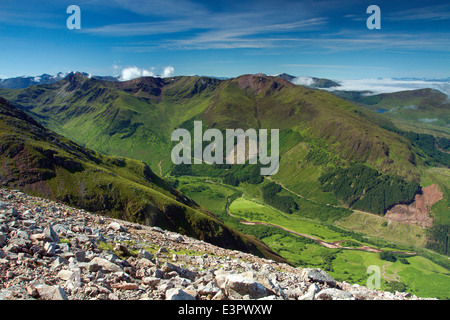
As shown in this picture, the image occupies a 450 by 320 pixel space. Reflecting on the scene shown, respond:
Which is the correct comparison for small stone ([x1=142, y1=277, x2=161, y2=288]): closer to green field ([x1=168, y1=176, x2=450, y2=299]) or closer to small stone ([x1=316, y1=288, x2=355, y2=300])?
small stone ([x1=316, y1=288, x2=355, y2=300])

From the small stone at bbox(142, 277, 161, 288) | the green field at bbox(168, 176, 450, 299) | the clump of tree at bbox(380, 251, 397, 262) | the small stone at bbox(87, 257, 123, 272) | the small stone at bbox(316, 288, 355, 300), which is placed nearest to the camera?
the small stone at bbox(142, 277, 161, 288)

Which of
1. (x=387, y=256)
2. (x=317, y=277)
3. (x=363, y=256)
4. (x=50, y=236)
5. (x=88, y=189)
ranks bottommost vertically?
(x=363, y=256)

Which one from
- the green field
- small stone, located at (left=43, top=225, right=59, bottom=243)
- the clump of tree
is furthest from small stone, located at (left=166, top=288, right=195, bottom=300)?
the clump of tree

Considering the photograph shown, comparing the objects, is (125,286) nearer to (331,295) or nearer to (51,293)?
(51,293)

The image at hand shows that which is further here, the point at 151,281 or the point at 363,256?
the point at 363,256

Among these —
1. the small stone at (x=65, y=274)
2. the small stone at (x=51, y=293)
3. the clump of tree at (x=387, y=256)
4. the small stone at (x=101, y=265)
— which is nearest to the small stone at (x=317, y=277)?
the small stone at (x=101, y=265)

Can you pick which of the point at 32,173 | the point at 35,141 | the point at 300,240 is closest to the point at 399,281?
the point at 300,240

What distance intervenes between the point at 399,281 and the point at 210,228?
4290 inches

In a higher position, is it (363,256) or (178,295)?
(178,295)

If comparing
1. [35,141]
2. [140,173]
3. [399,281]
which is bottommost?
[399,281]

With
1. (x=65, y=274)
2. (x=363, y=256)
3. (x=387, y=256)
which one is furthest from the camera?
(x=363, y=256)

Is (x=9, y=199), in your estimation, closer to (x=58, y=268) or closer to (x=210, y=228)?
(x=58, y=268)

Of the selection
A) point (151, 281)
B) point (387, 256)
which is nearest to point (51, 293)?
point (151, 281)

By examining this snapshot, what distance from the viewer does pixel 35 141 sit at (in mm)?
97000
